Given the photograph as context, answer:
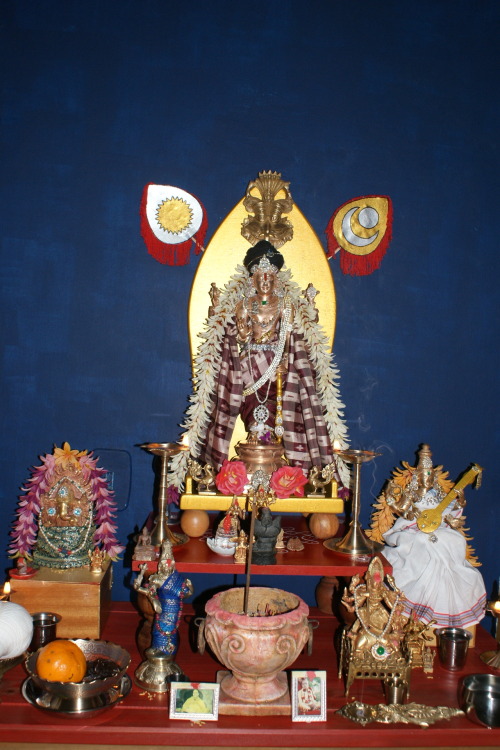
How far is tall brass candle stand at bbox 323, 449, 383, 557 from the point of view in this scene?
293 cm

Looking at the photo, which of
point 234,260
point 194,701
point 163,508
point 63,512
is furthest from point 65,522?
point 234,260

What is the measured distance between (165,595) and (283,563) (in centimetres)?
56

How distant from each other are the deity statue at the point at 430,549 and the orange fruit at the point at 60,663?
142 centimetres

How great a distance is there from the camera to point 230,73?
357cm

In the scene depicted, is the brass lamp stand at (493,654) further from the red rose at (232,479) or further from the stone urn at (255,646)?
the red rose at (232,479)

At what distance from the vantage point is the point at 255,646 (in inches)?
89.2

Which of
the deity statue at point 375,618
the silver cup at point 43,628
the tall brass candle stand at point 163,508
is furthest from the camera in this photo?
the tall brass candle stand at point 163,508

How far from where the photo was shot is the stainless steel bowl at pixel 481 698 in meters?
2.35

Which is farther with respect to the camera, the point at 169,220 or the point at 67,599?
the point at 169,220

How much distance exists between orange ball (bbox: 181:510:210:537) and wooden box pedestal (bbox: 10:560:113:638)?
0.47 m

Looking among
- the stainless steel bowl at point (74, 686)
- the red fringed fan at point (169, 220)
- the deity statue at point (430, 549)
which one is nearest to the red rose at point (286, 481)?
the deity statue at point (430, 549)

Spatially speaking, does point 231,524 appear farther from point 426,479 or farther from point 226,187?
point 226,187

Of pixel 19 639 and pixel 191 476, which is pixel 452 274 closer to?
pixel 191 476

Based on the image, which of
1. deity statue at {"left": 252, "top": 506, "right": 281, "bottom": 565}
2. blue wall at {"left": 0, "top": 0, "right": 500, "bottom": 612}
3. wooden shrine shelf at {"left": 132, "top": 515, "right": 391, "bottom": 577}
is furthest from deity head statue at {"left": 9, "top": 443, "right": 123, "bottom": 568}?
deity statue at {"left": 252, "top": 506, "right": 281, "bottom": 565}
